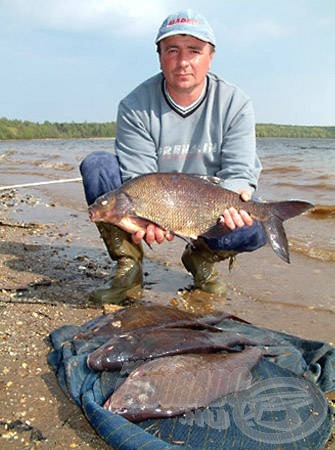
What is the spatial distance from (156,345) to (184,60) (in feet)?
7.14

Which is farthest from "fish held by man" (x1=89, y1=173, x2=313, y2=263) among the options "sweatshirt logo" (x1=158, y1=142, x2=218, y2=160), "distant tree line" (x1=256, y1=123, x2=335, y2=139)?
"distant tree line" (x1=256, y1=123, x2=335, y2=139)

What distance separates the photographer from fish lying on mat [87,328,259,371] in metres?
2.59

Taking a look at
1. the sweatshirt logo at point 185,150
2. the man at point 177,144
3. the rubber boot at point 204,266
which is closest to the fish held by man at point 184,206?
the man at point 177,144

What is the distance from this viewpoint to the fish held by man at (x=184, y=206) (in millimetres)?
3426

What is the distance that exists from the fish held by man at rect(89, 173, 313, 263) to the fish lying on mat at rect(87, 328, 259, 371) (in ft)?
2.74

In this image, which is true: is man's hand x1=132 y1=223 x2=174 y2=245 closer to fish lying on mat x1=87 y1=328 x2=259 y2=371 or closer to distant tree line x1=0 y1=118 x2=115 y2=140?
fish lying on mat x1=87 y1=328 x2=259 y2=371

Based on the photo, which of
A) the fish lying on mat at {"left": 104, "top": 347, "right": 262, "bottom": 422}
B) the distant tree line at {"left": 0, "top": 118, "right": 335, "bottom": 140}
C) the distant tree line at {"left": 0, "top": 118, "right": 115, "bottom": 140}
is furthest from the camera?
the distant tree line at {"left": 0, "top": 118, "right": 335, "bottom": 140}

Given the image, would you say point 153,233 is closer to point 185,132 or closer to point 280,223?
point 280,223

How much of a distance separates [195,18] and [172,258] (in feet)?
8.28

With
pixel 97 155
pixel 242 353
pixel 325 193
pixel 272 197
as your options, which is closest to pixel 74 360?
pixel 242 353

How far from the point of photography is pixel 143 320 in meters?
3.08

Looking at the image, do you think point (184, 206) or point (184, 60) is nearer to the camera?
point (184, 206)

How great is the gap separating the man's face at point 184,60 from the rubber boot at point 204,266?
1.29 metres

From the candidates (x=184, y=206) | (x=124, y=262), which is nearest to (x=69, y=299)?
(x=124, y=262)
